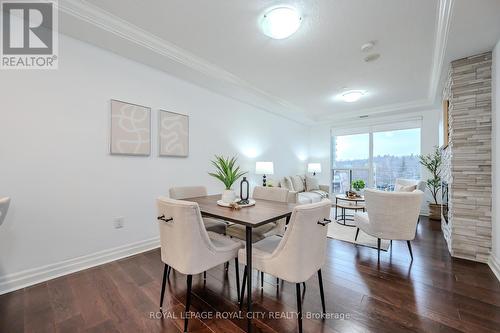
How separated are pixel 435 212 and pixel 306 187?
2.74 metres

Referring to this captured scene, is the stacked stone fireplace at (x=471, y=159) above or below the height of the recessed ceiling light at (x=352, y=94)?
below

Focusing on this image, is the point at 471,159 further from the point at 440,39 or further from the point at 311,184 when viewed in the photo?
the point at 311,184

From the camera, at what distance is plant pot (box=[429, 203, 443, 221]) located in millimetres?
4262

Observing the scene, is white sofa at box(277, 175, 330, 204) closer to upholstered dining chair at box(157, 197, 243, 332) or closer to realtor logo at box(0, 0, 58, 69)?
upholstered dining chair at box(157, 197, 243, 332)

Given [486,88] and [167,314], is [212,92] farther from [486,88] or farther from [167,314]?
[486,88]

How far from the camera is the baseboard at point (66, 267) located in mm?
1882

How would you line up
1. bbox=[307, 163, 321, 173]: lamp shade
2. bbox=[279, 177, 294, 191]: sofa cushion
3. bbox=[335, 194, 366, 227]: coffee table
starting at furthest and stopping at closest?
bbox=[307, 163, 321, 173]: lamp shade
bbox=[279, 177, 294, 191]: sofa cushion
bbox=[335, 194, 366, 227]: coffee table

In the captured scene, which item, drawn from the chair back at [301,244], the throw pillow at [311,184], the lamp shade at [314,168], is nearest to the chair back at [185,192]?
the chair back at [301,244]

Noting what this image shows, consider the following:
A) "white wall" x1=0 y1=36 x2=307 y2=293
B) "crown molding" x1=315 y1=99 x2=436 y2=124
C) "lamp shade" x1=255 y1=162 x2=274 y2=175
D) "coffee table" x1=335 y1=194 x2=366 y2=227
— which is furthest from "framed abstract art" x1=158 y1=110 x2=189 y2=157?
"crown molding" x1=315 y1=99 x2=436 y2=124

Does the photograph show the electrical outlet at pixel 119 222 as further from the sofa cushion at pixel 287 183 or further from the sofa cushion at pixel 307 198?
the sofa cushion at pixel 287 183

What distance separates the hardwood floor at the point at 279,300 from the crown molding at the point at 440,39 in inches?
99.2

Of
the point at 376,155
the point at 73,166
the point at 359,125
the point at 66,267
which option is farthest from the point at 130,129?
the point at 376,155

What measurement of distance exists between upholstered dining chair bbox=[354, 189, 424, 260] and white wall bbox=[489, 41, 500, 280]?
0.73 metres

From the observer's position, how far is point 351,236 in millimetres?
3350
